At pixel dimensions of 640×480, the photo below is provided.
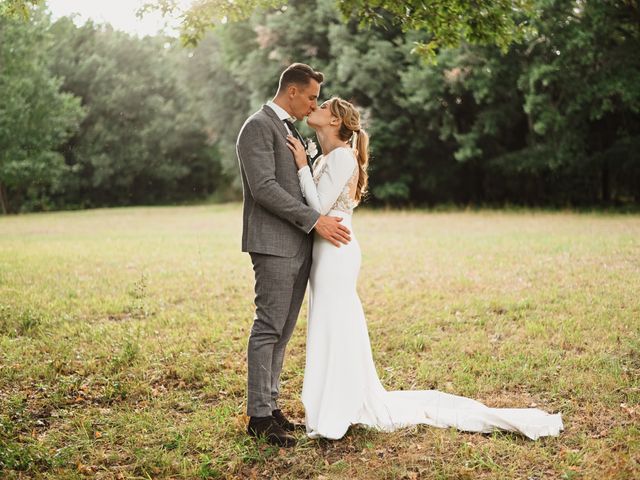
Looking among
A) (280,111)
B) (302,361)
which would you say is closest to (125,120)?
(302,361)

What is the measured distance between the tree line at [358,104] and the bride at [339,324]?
987 centimetres

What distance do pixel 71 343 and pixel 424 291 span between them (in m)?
4.89

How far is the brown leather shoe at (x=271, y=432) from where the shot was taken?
185 inches

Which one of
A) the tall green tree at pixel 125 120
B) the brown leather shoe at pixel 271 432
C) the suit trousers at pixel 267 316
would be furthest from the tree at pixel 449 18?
the tall green tree at pixel 125 120

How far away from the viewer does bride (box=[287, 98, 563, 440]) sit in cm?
475

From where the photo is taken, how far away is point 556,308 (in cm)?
822

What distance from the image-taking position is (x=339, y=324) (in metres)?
4.80

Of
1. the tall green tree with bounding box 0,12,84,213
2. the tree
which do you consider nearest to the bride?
the tree

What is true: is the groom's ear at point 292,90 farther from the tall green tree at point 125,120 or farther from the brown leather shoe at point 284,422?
the tall green tree at point 125,120

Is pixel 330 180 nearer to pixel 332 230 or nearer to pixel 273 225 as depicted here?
pixel 332 230

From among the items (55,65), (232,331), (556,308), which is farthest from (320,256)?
(55,65)

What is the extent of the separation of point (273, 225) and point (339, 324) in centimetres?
88

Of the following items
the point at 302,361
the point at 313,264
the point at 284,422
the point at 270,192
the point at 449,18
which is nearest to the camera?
the point at 270,192

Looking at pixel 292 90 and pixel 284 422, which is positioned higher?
pixel 292 90
